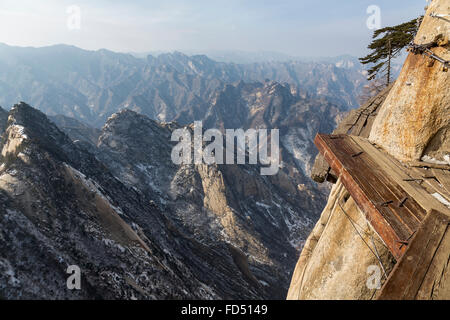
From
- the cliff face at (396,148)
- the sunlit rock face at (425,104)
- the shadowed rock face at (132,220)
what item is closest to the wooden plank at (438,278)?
the cliff face at (396,148)

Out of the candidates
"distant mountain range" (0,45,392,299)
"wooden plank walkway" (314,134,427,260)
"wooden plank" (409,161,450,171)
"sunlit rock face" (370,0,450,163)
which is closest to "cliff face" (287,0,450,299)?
"sunlit rock face" (370,0,450,163)

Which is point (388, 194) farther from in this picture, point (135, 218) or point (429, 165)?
point (135, 218)

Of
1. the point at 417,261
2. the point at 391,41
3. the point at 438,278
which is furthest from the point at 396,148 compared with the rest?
the point at 391,41

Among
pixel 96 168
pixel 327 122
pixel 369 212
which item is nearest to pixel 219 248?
pixel 96 168

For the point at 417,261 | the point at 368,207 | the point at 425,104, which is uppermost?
the point at 425,104
